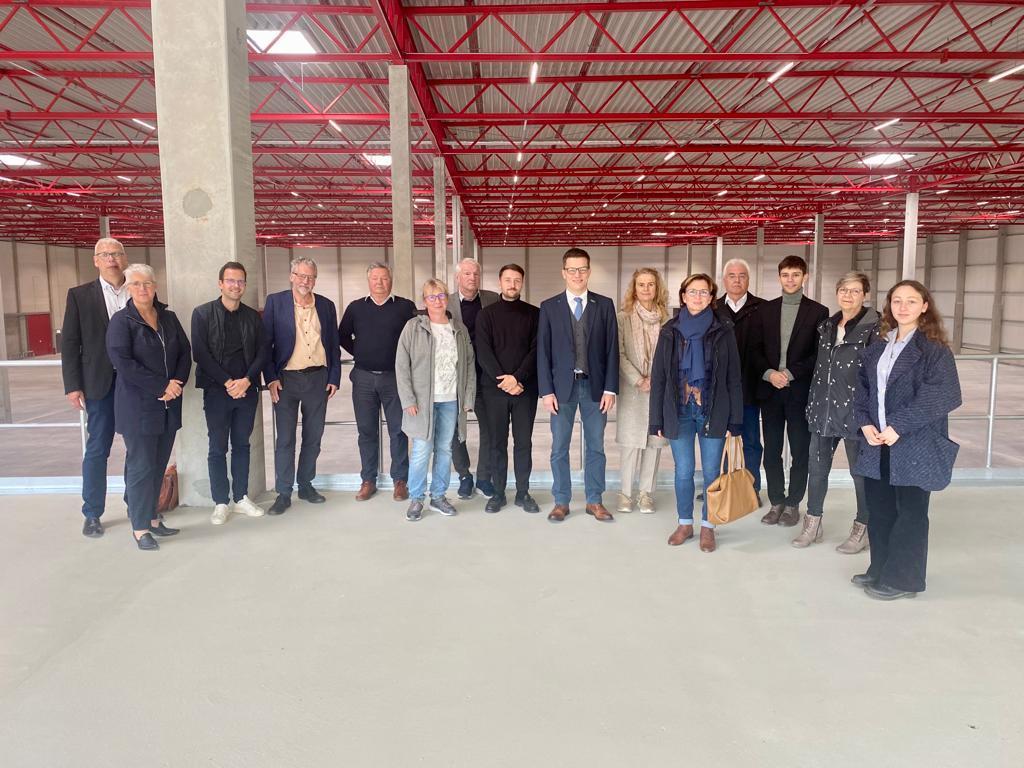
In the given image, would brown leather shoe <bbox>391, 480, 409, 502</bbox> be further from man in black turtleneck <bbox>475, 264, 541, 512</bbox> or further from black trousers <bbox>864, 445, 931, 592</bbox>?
black trousers <bbox>864, 445, 931, 592</bbox>

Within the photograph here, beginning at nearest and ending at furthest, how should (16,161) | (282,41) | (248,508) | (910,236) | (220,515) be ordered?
1. (220,515)
2. (248,508)
3. (282,41)
4. (16,161)
5. (910,236)

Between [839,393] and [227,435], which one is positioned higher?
[839,393]

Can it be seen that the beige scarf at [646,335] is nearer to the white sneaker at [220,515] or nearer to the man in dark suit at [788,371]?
the man in dark suit at [788,371]

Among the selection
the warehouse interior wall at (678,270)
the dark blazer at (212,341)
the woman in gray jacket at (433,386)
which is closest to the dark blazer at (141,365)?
the dark blazer at (212,341)

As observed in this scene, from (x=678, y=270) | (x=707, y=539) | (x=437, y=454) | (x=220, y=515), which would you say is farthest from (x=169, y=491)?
(x=678, y=270)

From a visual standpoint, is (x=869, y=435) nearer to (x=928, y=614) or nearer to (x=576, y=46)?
(x=928, y=614)

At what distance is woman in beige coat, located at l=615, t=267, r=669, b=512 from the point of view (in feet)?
15.6

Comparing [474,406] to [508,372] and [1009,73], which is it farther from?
[1009,73]

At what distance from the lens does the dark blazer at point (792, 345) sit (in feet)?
14.6

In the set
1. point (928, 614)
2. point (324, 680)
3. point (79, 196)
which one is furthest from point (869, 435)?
point (79, 196)

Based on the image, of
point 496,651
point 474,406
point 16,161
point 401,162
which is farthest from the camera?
point 16,161

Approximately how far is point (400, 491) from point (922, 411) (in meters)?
3.43

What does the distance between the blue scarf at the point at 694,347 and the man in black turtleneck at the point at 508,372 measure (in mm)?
1063

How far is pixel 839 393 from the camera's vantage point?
388 centimetres
